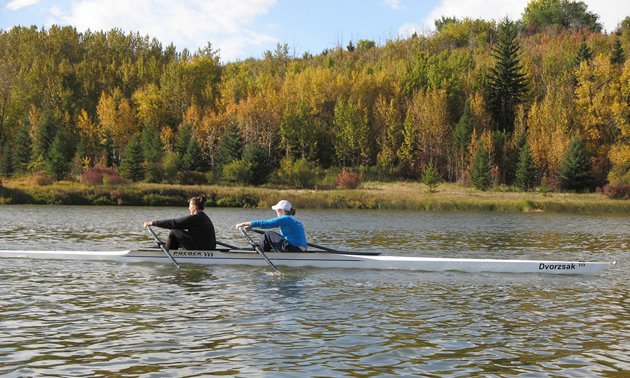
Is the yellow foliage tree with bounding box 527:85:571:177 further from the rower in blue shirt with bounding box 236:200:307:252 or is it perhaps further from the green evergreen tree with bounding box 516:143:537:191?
the rower in blue shirt with bounding box 236:200:307:252

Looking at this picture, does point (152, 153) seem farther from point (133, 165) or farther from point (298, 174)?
point (298, 174)

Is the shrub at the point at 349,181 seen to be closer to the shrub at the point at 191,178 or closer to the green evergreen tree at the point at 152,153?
the shrub at the point at 191,178

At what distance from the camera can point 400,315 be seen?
10.9 meters

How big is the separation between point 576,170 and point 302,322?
56.6 m

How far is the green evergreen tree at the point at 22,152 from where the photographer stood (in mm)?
69875

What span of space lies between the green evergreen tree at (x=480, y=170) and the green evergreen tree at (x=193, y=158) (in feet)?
99.8

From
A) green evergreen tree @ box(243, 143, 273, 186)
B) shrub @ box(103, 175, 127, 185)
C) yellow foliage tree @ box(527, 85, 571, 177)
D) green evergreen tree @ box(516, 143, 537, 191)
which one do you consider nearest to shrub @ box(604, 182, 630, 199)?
yellow foliage tree @ box(527, 85, 571, 177)

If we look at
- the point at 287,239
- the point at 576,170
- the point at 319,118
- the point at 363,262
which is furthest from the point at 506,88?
the point at 287,239

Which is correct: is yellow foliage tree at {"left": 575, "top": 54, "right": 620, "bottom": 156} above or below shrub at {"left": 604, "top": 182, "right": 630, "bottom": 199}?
above

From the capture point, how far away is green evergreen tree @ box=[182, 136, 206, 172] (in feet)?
211

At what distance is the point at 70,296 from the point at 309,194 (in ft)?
131

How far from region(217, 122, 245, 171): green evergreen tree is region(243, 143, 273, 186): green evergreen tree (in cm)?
295

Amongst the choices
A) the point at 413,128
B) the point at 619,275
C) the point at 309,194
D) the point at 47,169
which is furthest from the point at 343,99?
the point at 619,275

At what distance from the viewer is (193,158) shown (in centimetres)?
6506
